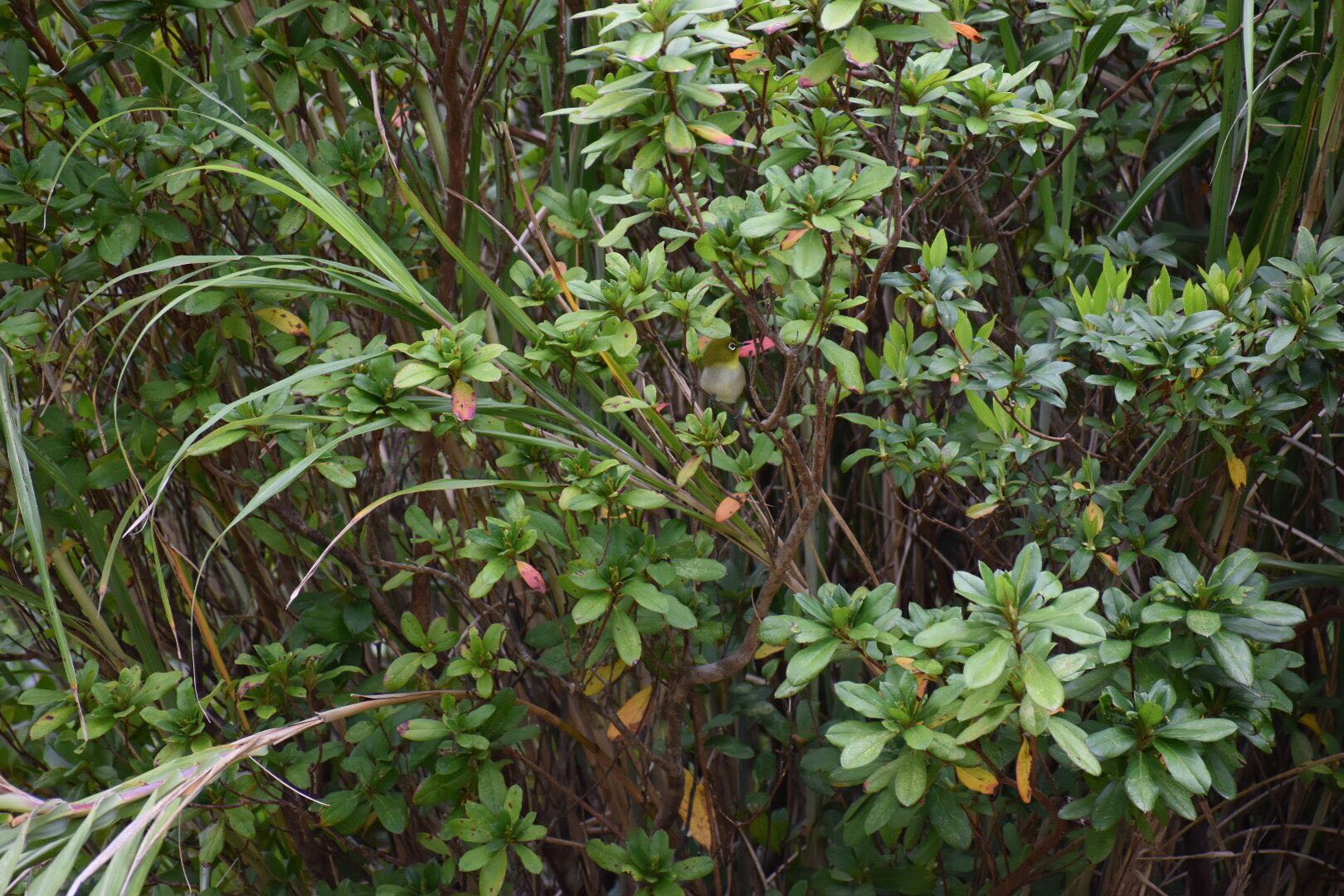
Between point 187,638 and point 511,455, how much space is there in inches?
31.4

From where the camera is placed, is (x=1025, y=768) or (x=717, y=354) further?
(x=717, y=354)

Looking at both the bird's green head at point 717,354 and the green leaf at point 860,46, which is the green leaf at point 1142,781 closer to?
the bird's green head at point 717,354

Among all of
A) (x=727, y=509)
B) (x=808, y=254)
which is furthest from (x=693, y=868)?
(x=808, y=254)

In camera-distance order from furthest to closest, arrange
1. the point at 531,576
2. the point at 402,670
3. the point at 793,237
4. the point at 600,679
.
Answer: the point at 600,679
the point at 402,670
the point at 531,576
the point at 793,237

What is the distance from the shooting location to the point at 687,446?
1351mm

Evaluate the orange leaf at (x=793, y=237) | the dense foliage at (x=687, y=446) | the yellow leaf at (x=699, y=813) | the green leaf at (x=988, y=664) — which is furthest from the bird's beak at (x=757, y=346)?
the yellow leaf at (x=699, y=813)

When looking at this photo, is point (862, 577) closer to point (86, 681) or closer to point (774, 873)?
point (774, 873)

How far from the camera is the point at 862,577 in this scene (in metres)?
1.79

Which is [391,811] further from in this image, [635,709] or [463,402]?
[463,402]

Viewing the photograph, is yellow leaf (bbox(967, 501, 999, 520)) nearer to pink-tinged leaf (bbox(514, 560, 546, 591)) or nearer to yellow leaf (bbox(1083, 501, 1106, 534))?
yellow leaf (bbox(1083, 501, 1106, 534))

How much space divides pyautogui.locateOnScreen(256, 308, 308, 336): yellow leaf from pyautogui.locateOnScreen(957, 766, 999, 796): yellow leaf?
932 millimetres

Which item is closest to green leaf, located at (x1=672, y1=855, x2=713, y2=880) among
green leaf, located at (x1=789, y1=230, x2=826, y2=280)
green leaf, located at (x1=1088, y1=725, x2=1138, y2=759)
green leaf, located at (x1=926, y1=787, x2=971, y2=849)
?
green leaf, located at (x1=926, y1=787, x2=971, y2=849)

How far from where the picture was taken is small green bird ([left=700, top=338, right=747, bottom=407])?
1317mm

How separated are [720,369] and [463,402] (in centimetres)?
31
